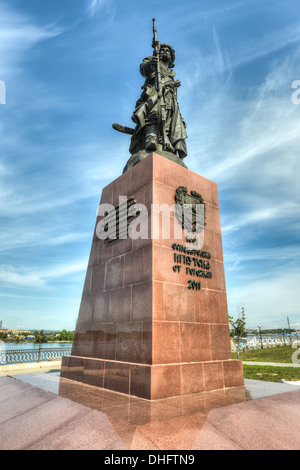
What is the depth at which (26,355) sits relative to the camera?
56.0ft

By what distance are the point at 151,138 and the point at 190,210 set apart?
3007mm

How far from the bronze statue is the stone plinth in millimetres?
1501

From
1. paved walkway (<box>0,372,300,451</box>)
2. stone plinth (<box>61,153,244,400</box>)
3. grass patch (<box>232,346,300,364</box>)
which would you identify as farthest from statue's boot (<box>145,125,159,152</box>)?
Result: grass patch (<box>232,346,300,364</box>)

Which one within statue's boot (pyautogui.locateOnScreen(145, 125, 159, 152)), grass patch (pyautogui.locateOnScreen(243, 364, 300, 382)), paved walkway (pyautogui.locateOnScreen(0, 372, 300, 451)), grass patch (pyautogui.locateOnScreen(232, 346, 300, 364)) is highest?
statue's boot (pyautogui.locateOnScreen(145, 125, 159, 152))

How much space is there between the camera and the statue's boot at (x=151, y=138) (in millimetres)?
8828

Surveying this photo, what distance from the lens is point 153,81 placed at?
10758 mm

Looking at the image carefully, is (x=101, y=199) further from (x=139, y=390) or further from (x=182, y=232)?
(x=139, y=390)

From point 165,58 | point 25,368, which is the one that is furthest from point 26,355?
point 165,58

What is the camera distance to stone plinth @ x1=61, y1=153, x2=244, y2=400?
5.76 m

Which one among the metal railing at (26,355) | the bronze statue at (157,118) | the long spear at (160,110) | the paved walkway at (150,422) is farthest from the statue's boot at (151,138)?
the metal railing at (26,355)

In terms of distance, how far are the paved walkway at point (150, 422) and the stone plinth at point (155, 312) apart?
1.88 ft

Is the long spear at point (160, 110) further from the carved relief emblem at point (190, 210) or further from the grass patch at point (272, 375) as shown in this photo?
the grass patch at point (272, 375)

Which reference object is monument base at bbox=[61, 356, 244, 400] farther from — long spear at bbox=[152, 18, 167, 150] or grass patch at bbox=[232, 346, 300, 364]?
grass patch at bbox=[232, 346, 300, 364]
